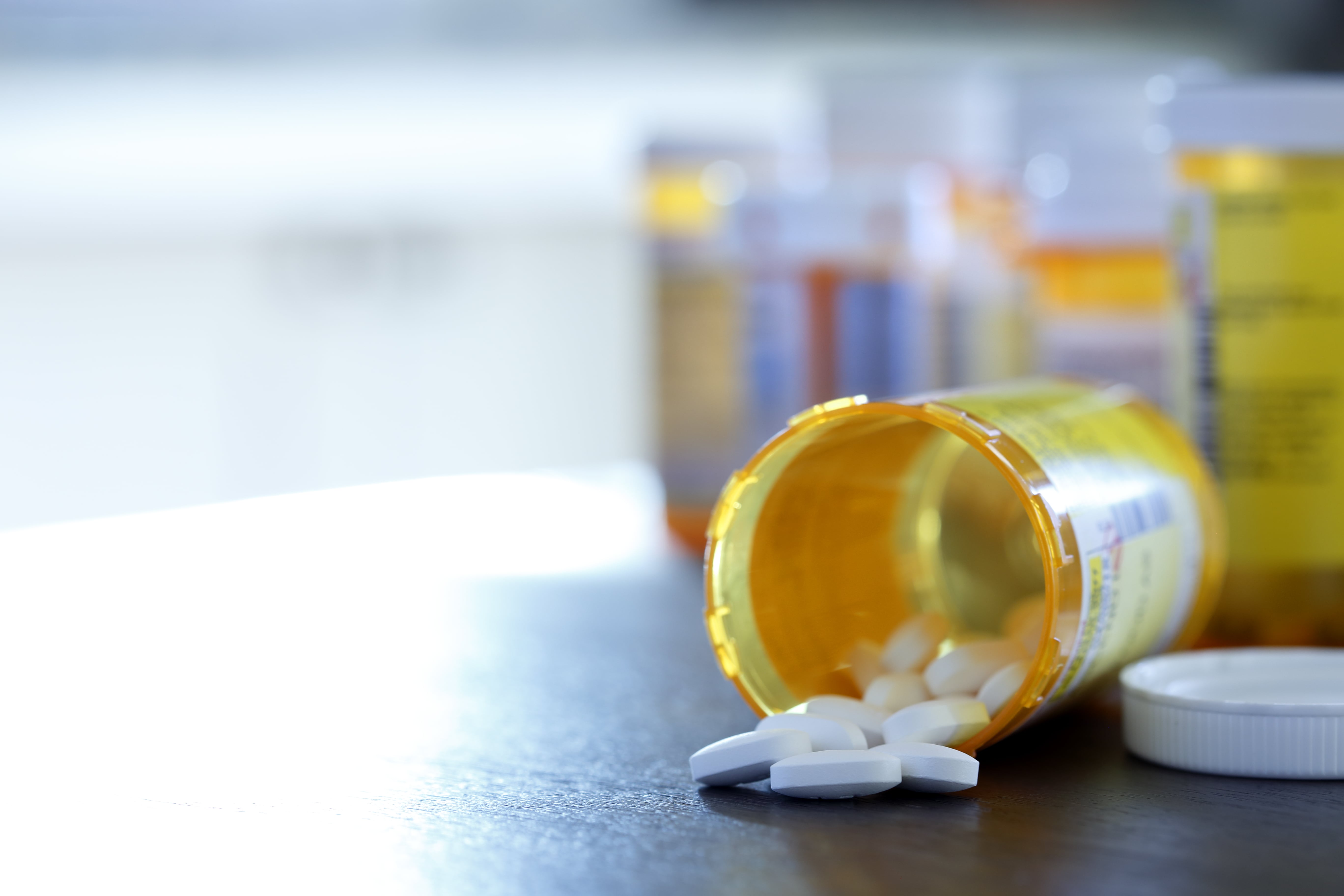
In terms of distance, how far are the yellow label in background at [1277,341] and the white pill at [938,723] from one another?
0.22 meters

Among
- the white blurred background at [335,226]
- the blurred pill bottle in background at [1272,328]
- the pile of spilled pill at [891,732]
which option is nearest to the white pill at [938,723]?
the pile of spilled pill at [891,732]

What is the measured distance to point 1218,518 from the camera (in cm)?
52

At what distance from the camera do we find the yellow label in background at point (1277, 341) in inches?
21.0

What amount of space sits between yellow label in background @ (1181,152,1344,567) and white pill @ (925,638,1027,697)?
18cm

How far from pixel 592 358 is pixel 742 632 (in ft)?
9.39

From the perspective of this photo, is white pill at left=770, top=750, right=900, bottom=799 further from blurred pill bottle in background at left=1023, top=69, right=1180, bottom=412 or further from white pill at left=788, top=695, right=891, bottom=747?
blurred pill bottle in background at left=1023, top=69, right=1180, bottom=412

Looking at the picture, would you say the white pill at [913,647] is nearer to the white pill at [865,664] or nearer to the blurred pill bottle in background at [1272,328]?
the white pill at [865,664]

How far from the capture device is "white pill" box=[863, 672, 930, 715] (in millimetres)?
418

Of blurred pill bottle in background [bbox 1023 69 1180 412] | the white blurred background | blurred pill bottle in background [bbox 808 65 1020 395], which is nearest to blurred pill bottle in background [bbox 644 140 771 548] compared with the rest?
Answer: blurred pill bottle in background [bbox 808 65 1020 395]

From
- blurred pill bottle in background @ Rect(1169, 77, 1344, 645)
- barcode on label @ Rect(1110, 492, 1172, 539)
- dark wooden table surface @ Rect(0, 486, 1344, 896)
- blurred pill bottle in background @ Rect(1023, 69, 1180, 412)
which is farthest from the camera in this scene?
blurred pill bottle in background @ Rect(1023, 69, 1180, 412)

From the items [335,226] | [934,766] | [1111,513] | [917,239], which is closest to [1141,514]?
[1111,513]

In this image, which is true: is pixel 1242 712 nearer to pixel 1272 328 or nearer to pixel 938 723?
pixel 938 723

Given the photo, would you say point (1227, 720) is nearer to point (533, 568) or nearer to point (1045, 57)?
point (533, 568)

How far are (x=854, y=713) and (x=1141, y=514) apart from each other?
0.39ft
